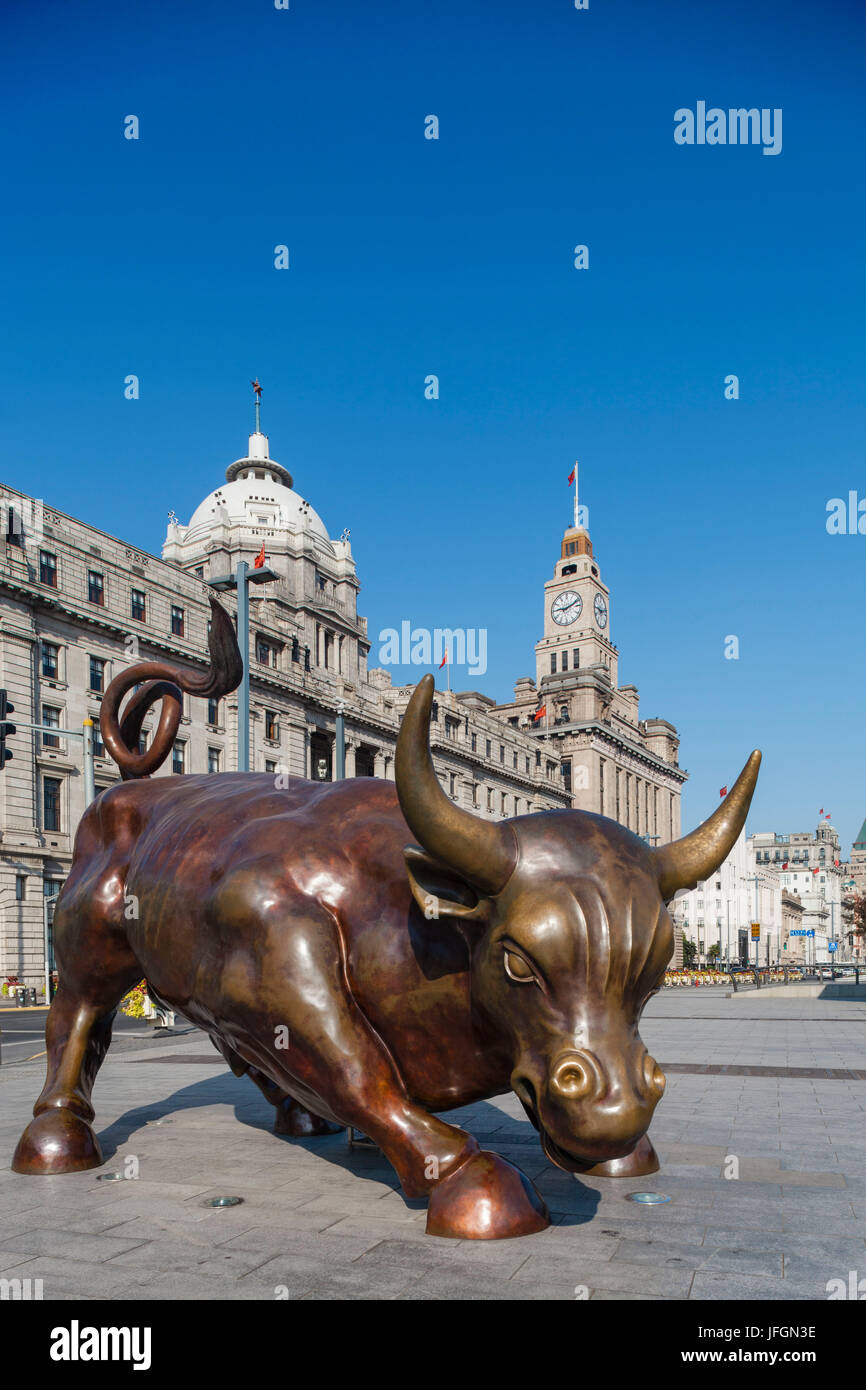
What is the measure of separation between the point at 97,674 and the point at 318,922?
36.0 m

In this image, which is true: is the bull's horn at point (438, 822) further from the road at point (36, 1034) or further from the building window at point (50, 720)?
the building window at point (50, 720)

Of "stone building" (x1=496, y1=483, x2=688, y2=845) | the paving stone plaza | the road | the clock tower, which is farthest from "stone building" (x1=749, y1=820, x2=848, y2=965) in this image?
the paving stone plaza

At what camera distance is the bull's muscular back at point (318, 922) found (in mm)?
4387

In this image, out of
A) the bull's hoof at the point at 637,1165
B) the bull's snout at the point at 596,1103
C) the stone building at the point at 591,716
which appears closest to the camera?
the bull's snout at the point at 596,1103

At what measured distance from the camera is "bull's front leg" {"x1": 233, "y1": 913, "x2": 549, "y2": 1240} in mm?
4230

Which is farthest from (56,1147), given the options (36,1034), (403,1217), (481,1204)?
(36,1034)

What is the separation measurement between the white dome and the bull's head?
5837cm

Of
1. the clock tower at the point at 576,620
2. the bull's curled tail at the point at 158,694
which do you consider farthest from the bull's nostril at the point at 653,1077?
the clock tower at the point at 576,620

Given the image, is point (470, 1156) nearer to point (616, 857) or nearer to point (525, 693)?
point (616, 857)

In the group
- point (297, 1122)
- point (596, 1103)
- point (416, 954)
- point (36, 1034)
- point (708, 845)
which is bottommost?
point (36, 1034)

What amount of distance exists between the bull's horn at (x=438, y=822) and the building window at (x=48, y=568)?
35.0 meters

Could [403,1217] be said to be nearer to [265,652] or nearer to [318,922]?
[318,922]

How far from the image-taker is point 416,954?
4.40m

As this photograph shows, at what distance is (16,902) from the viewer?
33.6 m
